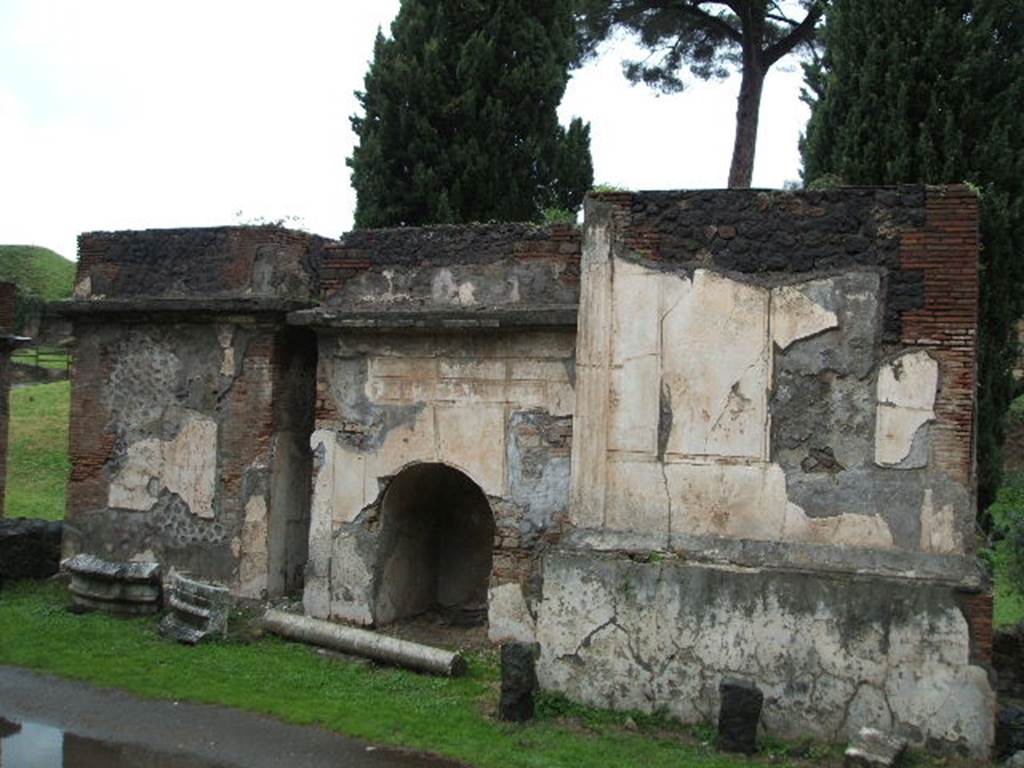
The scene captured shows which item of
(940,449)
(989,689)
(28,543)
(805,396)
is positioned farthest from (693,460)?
(28,543)

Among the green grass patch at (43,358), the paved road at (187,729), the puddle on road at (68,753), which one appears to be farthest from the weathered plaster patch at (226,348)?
the green grass patch at (43,358)

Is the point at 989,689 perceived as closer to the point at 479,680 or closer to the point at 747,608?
the point at 747,608

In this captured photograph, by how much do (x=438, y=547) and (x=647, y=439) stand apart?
379 centimetres

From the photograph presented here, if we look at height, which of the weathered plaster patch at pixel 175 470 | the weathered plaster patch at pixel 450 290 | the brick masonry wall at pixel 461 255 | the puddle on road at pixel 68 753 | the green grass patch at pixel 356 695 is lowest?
the puddle on road at pixel 68 753

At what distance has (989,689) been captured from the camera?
6.42 metres

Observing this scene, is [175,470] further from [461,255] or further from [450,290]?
[461,255]

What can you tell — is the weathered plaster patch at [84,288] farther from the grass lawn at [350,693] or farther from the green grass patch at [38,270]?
the green grass patch at [38,270]

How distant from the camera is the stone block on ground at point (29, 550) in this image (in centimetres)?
1080

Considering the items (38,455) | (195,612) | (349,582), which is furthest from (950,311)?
(38,455)

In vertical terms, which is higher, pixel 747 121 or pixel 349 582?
pixel 747 121

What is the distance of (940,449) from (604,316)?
8.27 feet

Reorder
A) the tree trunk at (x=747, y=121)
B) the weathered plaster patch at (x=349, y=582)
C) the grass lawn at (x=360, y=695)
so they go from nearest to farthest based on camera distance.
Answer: the grass lawn at (x=360, y=695), the weathered plaster patch at (x=349, y=582), the tree trunk at (x=747, y=121)

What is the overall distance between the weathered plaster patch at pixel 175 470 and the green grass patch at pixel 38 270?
3556cm

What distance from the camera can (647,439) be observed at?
24.7ft
